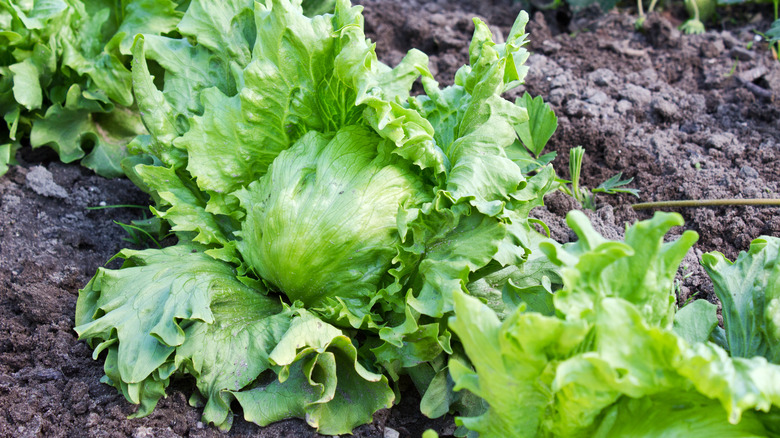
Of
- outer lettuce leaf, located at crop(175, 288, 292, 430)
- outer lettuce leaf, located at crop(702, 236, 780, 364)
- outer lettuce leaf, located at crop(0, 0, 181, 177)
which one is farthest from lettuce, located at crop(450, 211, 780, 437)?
outer lettuce leaf, located at crop(0, 0, 181, 177)

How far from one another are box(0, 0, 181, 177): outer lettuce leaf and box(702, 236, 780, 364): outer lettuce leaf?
3.07 meters

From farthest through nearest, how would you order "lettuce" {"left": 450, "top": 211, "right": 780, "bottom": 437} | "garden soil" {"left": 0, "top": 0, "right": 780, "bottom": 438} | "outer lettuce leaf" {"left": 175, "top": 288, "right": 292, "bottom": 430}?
"garden soil" {"left": 0, "top": 0, "right": 780, "bottom": 438}
"outer lettuce leaf" {"left": 175, "top": 288, "right": 292, "bottom": 430}
"lettuce" {"left": 450, "top": 211, "right": 780, "bottom": 437}

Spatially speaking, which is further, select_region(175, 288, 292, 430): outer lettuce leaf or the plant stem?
the plant stem

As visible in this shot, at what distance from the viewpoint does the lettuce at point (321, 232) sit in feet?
8.21

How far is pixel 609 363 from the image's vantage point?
179 centimetres

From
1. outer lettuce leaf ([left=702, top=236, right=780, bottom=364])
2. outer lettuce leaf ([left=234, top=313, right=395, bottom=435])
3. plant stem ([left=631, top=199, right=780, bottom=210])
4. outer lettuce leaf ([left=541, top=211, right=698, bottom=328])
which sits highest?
outer lettuce leaf ([left=541, top=211, right=698, bottom=328])

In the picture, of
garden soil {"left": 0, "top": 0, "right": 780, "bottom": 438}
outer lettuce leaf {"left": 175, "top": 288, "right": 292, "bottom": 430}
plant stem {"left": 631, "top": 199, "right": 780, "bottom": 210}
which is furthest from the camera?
plant stem {"left": 631, "top": 199, "right": 780, "bottom": 210}

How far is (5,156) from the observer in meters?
3.76

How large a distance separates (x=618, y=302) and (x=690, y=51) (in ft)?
11.2

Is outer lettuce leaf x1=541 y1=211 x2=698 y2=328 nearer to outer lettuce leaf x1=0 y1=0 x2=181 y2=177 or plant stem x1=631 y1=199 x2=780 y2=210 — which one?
plant stem x1=631 y1=199 x2=780 y2=210

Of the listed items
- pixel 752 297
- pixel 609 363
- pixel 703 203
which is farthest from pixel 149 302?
pixel 703 203

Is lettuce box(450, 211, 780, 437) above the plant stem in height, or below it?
above

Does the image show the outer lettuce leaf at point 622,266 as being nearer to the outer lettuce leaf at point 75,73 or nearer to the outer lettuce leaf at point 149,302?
the outer lettuce leaf at point 149,302

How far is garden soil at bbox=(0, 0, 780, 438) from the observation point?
268cm
